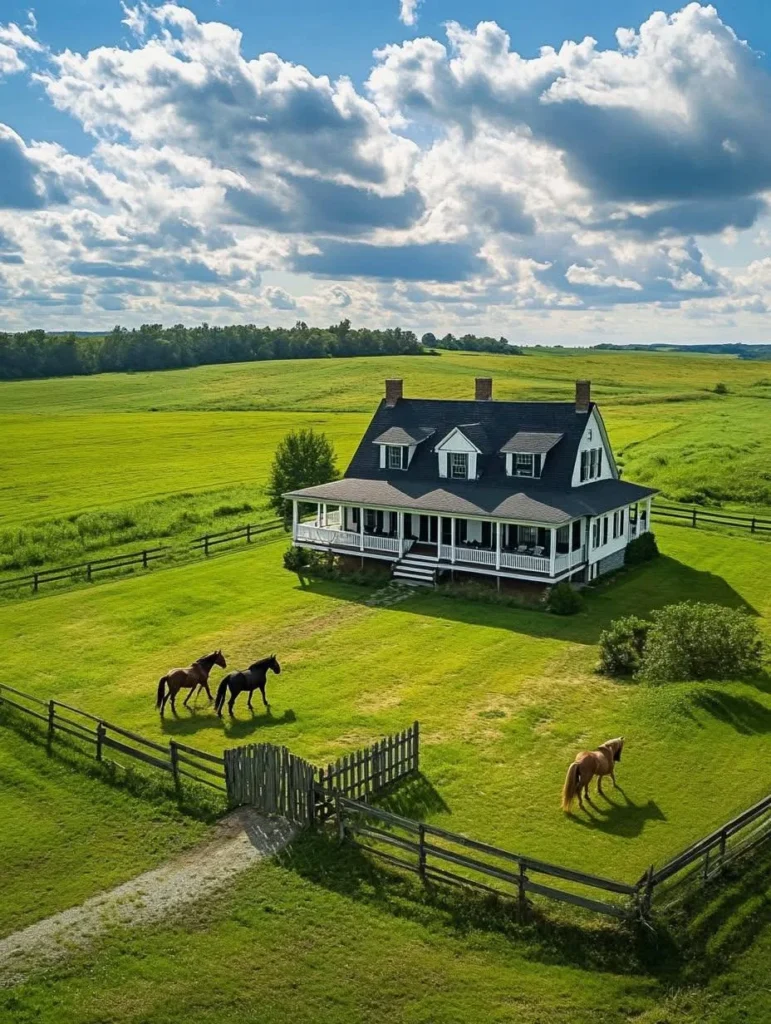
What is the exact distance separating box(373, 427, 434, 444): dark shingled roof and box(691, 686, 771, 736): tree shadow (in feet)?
72.3

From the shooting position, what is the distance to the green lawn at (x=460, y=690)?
19.0m

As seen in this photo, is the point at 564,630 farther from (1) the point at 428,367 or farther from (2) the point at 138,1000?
(1) the point at 428,367

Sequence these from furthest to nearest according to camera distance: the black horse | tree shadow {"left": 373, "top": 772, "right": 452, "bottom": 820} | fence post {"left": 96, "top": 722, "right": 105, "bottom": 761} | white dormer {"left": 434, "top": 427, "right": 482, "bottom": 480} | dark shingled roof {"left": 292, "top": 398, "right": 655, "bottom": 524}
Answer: white dormer {"left": 434, "top": 427, "right": 482, "bottom": 480}
dark shingled roof {"left": 292, "top": 398, "right": 655, "bottom": 524}
the black horse
fence post {"left": 96, "top": 722, "right": 105, "bottom": 761}
tree shadow {"left": 373, "top": 772, "right": 452, "bottom": 820}

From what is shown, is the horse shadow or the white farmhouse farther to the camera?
the white farmhouse

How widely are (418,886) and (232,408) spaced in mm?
105736

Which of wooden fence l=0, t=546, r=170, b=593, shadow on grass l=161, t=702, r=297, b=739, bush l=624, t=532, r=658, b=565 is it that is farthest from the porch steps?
shadow on grass l=161, t=702, r=297, b=739

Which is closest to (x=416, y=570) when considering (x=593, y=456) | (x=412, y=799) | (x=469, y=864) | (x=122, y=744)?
(x=593, y=456)

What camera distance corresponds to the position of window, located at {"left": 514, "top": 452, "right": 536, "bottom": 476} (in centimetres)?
4025

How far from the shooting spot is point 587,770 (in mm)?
18906

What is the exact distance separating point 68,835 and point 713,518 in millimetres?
43251

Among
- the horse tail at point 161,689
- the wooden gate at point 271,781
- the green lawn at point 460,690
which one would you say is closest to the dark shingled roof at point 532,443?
the green lawn at point 460,690

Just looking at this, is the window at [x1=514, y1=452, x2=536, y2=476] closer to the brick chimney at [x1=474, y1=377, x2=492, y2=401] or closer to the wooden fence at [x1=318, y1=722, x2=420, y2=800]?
the brick chimney at [x1=474, y1=377, x2=492, y2=401]

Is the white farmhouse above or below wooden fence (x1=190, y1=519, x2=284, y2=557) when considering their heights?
above

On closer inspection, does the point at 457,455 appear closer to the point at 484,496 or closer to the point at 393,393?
the point at 484,496
